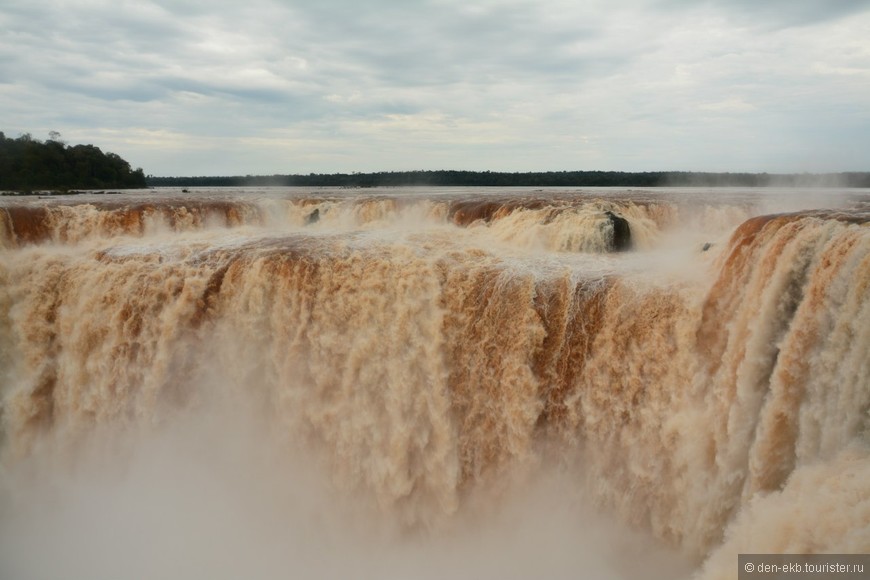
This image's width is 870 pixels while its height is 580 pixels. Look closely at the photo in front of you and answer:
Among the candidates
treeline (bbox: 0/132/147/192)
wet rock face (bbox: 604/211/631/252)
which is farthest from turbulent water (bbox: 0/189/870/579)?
treeline (bbox: 0/132/147/192)

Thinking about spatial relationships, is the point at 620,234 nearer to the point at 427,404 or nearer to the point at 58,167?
the point at 427,404

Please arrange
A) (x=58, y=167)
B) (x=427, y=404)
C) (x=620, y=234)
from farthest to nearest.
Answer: (x=58, y=167)
(x=620, y=234)
(x=427, y=404)

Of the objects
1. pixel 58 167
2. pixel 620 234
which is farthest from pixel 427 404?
pixel 58 167

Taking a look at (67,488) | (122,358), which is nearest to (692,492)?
(122,358)

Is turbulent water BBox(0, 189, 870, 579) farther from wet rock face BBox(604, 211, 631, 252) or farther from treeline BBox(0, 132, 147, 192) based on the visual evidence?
treeline BBox(0, 132, 147, 192)

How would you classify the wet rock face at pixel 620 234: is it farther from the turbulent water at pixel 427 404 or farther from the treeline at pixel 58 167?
the treeline at pixel 58 167

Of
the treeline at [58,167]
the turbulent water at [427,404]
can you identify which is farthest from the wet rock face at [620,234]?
the treeline at [58,167]
